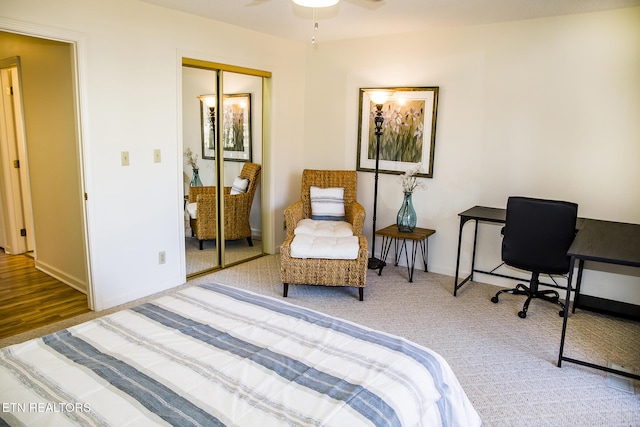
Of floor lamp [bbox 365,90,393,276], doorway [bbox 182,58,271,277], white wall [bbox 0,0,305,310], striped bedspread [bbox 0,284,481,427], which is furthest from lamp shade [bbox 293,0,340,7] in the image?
floor lamp [bbox 365,90,393,276]

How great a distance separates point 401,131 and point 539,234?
179 centimetres

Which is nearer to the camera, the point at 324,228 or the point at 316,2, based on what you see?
the point at 316,2

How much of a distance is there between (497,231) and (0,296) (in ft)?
14.3

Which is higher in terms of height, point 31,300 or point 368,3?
point 368,3

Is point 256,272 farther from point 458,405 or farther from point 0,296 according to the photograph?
point 458,405

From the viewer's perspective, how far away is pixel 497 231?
409 centimetres

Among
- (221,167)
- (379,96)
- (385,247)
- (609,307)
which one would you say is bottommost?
(609,307)

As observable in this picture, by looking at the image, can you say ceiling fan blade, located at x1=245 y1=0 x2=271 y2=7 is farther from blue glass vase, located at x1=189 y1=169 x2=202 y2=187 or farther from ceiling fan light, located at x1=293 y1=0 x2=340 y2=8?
blue glass vase, located at x1=189 y1=169 x2=202 y2=187

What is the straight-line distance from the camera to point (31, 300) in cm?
356

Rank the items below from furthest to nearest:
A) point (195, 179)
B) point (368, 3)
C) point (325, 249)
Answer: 1. point (195, 179)
2. point (325, 249)
3. point (368, 3)

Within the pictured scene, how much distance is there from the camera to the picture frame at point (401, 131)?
14.1 feet

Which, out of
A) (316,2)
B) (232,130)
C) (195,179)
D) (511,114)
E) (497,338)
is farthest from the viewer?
(232,130)

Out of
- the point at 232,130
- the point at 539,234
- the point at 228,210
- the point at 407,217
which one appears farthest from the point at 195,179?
the point at 539,234

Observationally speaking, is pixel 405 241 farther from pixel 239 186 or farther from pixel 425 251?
pixel 239 186
